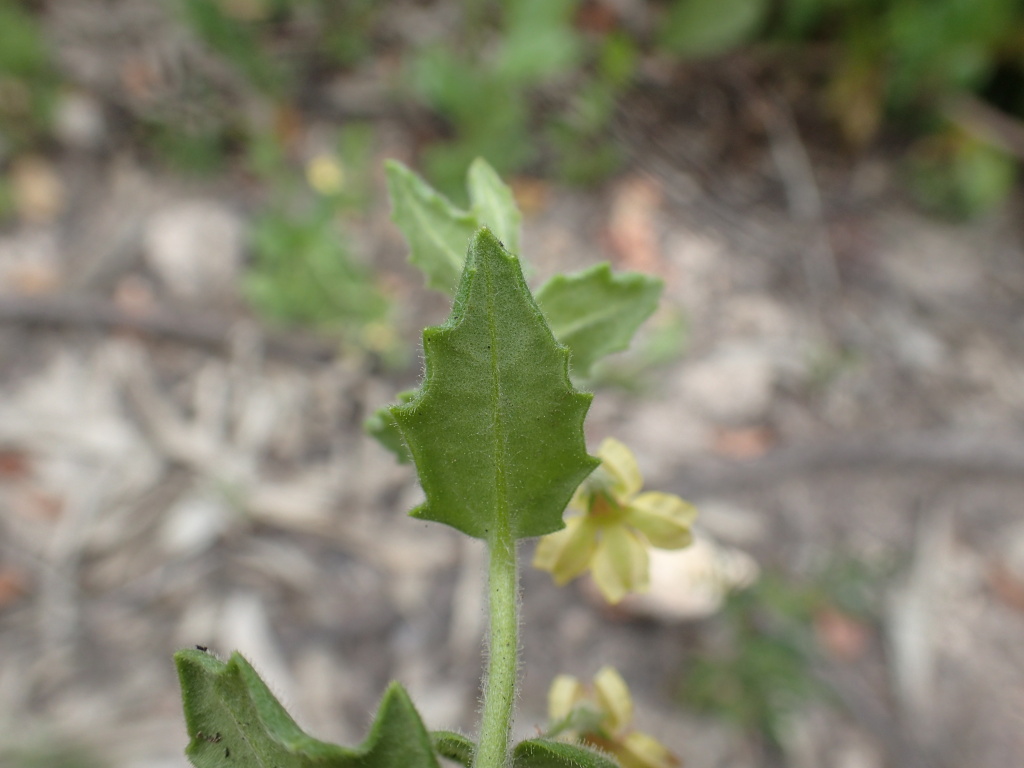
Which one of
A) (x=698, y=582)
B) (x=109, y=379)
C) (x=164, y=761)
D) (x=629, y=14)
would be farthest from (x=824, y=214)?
(x=164, y=761)

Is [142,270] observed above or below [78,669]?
above

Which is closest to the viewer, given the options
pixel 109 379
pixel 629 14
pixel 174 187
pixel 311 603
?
pixel 311 603

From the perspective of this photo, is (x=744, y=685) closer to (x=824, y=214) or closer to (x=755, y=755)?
(x=755, y=755)

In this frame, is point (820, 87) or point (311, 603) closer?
point (311, 603)

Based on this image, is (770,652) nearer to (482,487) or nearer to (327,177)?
(482,487)

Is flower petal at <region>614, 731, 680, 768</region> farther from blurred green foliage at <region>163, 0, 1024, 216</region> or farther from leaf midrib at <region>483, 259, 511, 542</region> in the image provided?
blurred green foliage at <region>163, 0, 1024, 216</region>

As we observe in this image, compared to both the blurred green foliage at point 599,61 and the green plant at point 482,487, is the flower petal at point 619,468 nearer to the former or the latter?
the green plant at point 482,487

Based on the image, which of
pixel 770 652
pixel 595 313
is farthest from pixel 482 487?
pixel 770 652

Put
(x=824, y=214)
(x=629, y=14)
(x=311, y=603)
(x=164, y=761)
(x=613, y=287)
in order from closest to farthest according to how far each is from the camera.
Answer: (x=613, y=287)
(x=164, y=761)
(x=311, y=603)
(x=824, y=214)
(x=629, y=14)

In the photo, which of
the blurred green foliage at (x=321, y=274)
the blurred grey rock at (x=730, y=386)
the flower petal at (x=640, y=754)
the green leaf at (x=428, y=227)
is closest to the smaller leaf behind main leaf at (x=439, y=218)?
the green leaf at (x=428, y=227)
